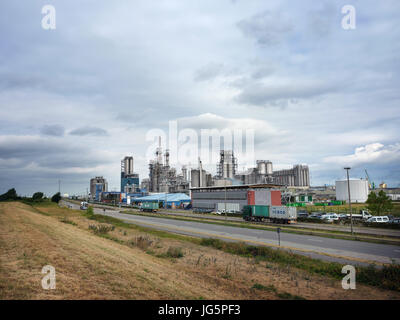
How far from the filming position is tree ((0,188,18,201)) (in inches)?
4289

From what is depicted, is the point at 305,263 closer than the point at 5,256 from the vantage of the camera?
No

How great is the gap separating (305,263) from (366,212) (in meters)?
54.3

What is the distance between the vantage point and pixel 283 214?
5206 centimetres

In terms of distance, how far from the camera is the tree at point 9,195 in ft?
357

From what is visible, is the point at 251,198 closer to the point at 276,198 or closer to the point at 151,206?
the point at 276,198

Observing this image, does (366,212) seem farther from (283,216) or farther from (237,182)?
(237,182)

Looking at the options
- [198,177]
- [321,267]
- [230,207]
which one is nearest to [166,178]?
[198,177]

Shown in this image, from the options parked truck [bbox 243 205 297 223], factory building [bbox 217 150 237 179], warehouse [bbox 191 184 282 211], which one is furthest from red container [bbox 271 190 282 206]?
factory building [bbox 217 150 237 179]

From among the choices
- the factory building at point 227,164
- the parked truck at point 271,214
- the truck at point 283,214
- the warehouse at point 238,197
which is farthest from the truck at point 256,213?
the factory building at point 227,164

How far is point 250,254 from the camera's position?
2453cm

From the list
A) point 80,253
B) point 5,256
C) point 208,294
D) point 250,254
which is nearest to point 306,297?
point 208,294

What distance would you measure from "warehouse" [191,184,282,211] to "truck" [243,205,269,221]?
5.63 metres
